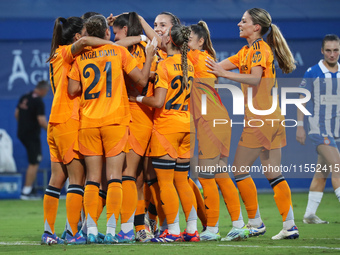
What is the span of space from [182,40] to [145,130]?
0.93 m

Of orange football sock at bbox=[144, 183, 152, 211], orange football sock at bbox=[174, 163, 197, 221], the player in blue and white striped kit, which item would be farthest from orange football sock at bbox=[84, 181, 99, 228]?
the player in blue and white striped kit

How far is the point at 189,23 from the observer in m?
12.6

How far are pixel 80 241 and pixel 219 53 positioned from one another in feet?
23.8

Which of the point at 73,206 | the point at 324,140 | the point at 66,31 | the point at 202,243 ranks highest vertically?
the point at 66,31

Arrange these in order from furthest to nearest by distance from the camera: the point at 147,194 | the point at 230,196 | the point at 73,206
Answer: the point at 147,194
the point at 230,196
the point at 73,206

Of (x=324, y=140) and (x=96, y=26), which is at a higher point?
(x=96, y=26)

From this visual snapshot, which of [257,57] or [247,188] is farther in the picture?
[247,188]

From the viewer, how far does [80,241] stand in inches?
228

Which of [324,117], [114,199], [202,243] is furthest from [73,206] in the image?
[324,117]

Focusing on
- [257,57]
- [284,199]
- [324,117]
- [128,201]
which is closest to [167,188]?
[128,201]

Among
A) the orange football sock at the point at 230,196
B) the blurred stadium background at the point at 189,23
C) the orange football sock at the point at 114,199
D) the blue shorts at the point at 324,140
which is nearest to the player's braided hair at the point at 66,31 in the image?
the orange football sock at the point at 114,199

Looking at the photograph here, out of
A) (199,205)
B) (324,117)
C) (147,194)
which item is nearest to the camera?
(199,205)

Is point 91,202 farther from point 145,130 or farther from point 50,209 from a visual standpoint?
point 145,130

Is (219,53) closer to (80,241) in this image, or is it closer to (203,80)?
(203,80)
